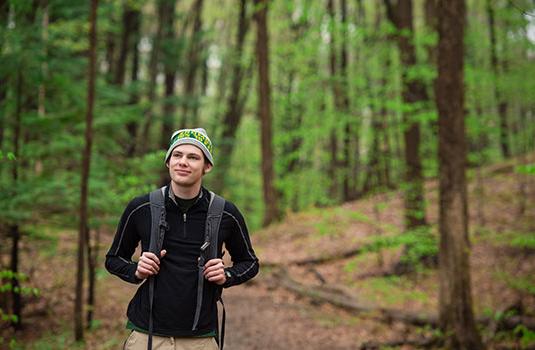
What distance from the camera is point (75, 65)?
10.7 m

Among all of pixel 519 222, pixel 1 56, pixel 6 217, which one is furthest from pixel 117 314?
pixel 519 222

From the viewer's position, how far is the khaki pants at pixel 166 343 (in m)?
Answer: 2.79

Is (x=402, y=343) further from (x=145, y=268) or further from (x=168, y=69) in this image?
(x=168, y=69)

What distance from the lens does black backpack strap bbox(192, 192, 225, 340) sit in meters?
2.76

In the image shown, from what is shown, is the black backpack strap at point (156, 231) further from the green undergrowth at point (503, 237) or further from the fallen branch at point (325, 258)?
the fallen branch at point (325, 258)

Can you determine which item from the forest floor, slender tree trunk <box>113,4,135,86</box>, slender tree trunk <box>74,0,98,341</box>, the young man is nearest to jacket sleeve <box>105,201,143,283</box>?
the young man

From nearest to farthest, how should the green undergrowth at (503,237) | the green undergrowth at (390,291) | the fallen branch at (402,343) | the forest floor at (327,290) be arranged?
1. the fallen branch at (402,343)
2. the forest floor at (327,290)
3. the green undergrowth at (390,291)
4. the green undergrowth at (503,237)

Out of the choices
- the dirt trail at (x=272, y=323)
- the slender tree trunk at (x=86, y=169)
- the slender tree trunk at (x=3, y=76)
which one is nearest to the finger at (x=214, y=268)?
the slender tree trunk at (x=86, y=169)

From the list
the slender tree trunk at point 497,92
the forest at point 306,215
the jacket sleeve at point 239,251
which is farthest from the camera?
the slender tree trunk at point 497,92

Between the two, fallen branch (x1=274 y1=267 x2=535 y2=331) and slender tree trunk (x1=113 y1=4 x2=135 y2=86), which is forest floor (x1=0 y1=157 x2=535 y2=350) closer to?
fallen branch (x1=274 y1=267 x2=535 y2=331)

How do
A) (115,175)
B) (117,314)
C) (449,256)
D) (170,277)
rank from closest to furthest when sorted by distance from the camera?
(170,277)
(449,256)
(115,175)
(117,314)

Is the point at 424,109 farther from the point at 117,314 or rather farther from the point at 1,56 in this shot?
the point at 1,56

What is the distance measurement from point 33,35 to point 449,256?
23.5ft

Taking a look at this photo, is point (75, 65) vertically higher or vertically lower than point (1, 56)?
higher
